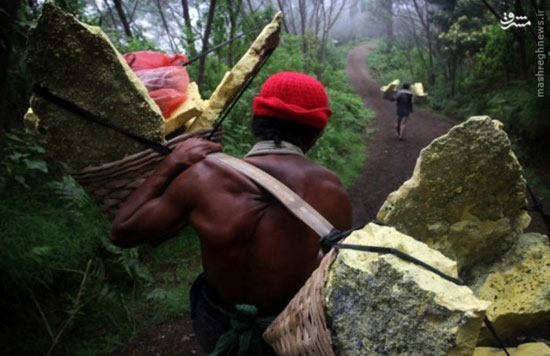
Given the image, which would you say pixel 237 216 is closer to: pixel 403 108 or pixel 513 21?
pixel 513 21

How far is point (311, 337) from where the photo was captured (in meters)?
0.98

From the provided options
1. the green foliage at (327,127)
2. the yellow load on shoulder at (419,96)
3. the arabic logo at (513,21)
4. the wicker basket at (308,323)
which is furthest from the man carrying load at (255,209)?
the yellow load on shoulder at (419,96)

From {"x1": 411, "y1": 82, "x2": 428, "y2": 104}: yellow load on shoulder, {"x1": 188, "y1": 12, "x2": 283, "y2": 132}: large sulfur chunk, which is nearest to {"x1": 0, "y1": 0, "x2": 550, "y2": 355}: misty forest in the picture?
{"x1": 188, "y1": 12, "x2": 283, "y2": 132}: large sulfur chunk

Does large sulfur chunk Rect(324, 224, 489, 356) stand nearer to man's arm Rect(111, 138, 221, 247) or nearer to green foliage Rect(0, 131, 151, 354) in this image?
man's arm Rect(111, 138, 221, 247)

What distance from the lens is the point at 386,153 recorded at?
914cm

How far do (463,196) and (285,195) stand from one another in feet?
3.97

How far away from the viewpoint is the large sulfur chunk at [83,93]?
48.7 inches

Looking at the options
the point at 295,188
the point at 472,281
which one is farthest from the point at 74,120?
the point at 472,281

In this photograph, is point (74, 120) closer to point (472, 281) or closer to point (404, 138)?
point (472, 281)

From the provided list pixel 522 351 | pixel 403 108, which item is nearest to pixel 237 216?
pixel 522 351

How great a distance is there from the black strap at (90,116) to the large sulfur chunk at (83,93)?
12mm

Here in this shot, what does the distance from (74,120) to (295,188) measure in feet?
2.43

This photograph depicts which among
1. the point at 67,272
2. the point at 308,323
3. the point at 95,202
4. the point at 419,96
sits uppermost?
the point at 95,202

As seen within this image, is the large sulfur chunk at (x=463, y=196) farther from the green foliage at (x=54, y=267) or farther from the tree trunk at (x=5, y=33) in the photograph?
the green foliage at (x=54, y=267)
